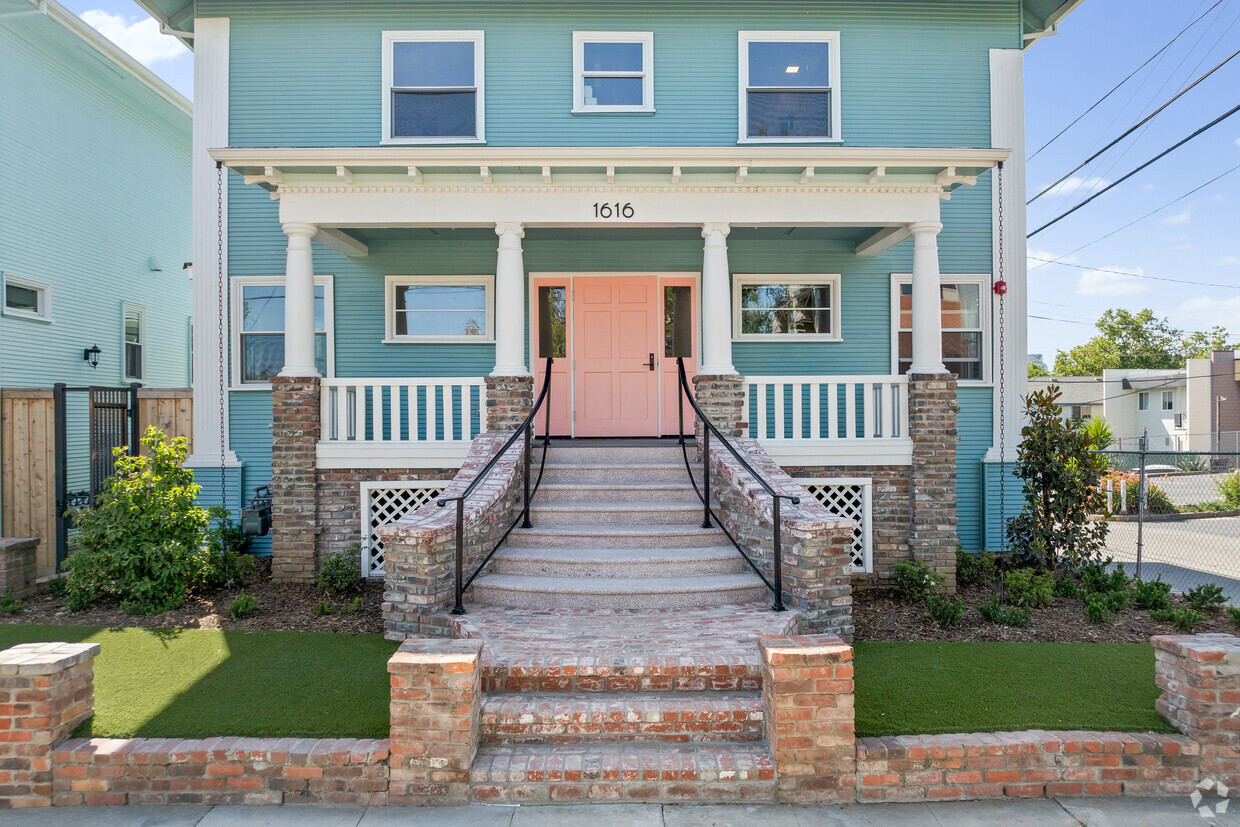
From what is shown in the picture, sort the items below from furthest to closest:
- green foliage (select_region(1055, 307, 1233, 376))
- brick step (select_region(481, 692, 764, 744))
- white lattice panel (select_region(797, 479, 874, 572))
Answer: green foliage (select_region(1055, 307, 1233, 376))
white lattice panel (select_region(797, 479, 874, 572))
brick step (select_region(481, 692, 764, 744))

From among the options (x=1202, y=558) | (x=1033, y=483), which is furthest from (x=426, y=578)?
(x=1202, y=558)

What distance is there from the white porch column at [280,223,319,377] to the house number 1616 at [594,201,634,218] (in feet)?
10.2

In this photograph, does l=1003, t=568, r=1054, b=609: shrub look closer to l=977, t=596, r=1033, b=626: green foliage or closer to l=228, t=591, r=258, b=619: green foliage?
l=977, t=596, r=1033, b=626: green foliage

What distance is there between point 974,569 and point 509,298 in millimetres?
5928

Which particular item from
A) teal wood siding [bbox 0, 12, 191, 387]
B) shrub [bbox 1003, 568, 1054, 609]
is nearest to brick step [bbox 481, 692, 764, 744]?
shrub [bbox 1003, 568, 1054, 609]

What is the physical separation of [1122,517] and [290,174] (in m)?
16.8

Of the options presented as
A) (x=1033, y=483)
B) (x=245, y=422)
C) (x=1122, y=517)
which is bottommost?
(x=1122, y=517)

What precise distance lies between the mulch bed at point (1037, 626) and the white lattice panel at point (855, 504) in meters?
0.86

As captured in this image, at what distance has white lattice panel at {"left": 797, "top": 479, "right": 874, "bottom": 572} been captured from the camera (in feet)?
24.5

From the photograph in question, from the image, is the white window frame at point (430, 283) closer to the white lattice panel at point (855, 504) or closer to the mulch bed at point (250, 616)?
the mulch bed at point (250, 616)

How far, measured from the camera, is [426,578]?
17.0 ft

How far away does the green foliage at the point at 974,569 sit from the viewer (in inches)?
298

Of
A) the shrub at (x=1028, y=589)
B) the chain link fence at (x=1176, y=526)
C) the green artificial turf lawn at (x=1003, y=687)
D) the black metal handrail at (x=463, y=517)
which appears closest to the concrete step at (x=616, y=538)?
the black metal handrail at (x=463, y=517)

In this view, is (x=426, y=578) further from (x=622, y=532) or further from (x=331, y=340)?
(x=331, y=340)
